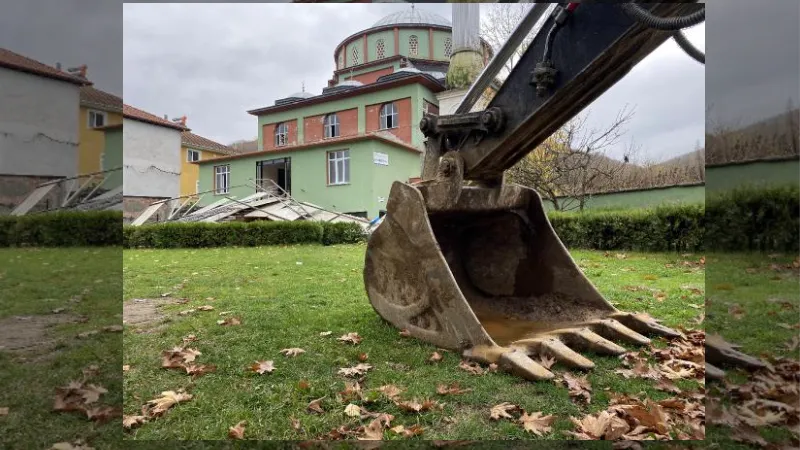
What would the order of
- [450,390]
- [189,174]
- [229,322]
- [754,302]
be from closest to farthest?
[754,302] < [450,390] < [229,322] < [189,174]

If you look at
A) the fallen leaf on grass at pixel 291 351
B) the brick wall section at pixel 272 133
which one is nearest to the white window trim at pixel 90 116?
the fallen leaf on grass at pixel 291 351

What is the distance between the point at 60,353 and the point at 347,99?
82.2 ft

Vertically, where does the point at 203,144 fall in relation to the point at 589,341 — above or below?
above

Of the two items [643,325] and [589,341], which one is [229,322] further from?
[643,325]

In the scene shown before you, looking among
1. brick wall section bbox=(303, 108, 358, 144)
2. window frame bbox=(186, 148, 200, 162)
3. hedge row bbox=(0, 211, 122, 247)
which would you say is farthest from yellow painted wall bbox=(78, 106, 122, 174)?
window frame bbox=(186, 148, 200, 162)

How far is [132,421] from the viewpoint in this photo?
230 centimetres

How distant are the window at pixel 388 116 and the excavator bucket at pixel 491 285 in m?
20.7

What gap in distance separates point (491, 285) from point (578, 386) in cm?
174

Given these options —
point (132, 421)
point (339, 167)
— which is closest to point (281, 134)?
point (339, 167)

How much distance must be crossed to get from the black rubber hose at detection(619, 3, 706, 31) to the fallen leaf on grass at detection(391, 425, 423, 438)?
6.42ft

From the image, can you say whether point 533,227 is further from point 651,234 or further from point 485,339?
point 651,234

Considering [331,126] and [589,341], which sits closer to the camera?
[589,341]

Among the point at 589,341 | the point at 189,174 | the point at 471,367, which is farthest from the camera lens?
the point at 189,174

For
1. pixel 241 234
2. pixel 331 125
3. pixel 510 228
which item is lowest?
pixel 241 234
